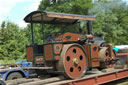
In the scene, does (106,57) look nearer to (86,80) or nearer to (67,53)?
(86,80)

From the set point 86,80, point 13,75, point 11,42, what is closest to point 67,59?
point 86,80

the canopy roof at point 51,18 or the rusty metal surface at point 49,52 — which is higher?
the canopy roof at point 51,18

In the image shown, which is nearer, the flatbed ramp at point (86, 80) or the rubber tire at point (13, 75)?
the flatbed ramp at point (86, 80)

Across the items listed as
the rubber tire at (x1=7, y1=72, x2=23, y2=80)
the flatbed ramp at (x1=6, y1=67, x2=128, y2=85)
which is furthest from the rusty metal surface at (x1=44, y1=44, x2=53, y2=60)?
the rubber tire at (x1=7, y1=72, x2=23, y2=80)

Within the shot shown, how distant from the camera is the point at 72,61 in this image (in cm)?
638

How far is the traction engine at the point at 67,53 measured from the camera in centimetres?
611

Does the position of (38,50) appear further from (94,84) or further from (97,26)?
(97,26)

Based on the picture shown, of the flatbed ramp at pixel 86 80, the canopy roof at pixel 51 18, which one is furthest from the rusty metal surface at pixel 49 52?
the canopy roof at pixel 51 18

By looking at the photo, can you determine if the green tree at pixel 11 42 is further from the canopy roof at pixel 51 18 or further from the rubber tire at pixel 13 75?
the canopy roof at pixel 51 18

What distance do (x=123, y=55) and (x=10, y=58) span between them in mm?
13991

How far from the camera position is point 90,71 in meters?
8.12

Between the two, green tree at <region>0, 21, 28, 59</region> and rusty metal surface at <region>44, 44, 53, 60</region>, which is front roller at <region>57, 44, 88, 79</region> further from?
green tree at <region>0, 21, 28, 59</region>

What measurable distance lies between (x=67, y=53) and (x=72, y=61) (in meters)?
0.35

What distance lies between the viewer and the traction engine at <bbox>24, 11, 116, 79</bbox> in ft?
20.1
